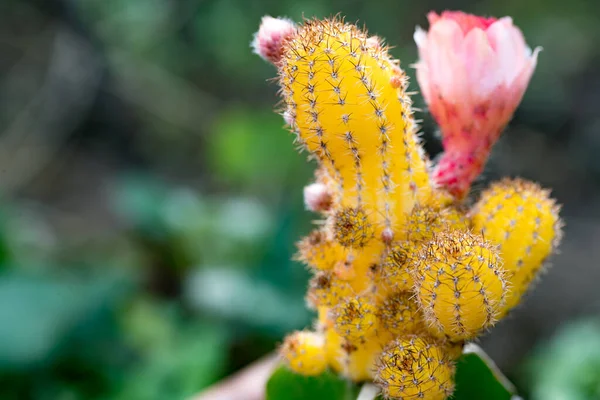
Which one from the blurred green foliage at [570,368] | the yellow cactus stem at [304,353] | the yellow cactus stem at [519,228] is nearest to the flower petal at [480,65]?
the yellow cactus stem at [519,228]

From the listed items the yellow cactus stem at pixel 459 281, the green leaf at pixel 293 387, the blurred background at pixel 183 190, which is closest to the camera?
the yellow cactus stem at pixel 459 281

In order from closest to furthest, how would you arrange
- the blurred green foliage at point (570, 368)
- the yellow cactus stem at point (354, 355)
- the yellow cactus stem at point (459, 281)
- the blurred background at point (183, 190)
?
the yellow cactus stem at point (459, 281), the yellow cactus stem at point (354, 355), the blurred green foliage at point (570, 368), the blurred background at point (183, 190)

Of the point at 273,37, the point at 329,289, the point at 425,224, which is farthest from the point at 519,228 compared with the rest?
the point at 273,37

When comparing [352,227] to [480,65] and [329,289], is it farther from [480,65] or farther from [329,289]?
[480,65]

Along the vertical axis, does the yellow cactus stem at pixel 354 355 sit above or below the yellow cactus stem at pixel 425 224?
below

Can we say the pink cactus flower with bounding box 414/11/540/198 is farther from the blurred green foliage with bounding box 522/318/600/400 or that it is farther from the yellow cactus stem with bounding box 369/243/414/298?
the blurred green foliage with bounding box 522/318/600/400

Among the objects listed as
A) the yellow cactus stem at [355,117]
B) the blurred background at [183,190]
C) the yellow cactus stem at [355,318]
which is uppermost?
the blurred background at [183,190]

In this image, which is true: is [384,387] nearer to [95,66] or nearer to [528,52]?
[528,52]

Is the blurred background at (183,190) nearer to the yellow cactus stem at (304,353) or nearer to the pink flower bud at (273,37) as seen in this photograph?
the pink flower bud at (273,37)
